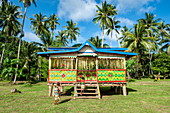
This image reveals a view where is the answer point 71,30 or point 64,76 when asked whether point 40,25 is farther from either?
point 64,76

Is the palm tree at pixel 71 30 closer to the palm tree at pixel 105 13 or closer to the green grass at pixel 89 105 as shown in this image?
the palm tree at pixel 105 13

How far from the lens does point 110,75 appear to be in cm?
957

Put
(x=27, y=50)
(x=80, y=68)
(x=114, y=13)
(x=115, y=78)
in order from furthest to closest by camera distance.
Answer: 1. (x=114, y=13)
2. (x=27, y=50)
3. (x=80, y=68)
4. (x=115, y=78)

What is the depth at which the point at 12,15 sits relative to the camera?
23.7 metres

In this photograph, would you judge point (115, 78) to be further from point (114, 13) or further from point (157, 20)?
point (157, 20)

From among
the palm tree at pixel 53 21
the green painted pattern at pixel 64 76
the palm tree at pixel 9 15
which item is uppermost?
the palm tree at pixel 53 21

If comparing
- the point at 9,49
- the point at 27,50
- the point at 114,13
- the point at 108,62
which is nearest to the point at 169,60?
the point at 114,13

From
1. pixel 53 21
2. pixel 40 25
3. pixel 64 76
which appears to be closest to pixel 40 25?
pixel 40 25

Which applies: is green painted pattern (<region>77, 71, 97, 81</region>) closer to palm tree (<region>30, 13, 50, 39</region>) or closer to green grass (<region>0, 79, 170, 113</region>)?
green grass (<region>0, 79, 170, 113</region>)

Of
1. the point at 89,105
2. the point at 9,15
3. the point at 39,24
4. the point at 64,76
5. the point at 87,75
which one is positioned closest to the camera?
the point at 89,105

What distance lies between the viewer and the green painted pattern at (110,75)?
31.3 ft

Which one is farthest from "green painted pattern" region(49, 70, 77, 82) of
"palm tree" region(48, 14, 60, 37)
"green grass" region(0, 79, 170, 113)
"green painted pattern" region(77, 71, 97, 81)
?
"palm tree" region(48, 14, 60, 37)

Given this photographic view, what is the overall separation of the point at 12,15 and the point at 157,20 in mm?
34848

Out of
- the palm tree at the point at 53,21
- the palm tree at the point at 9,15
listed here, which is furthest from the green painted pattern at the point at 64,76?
the palm tree at the point at 53,21
